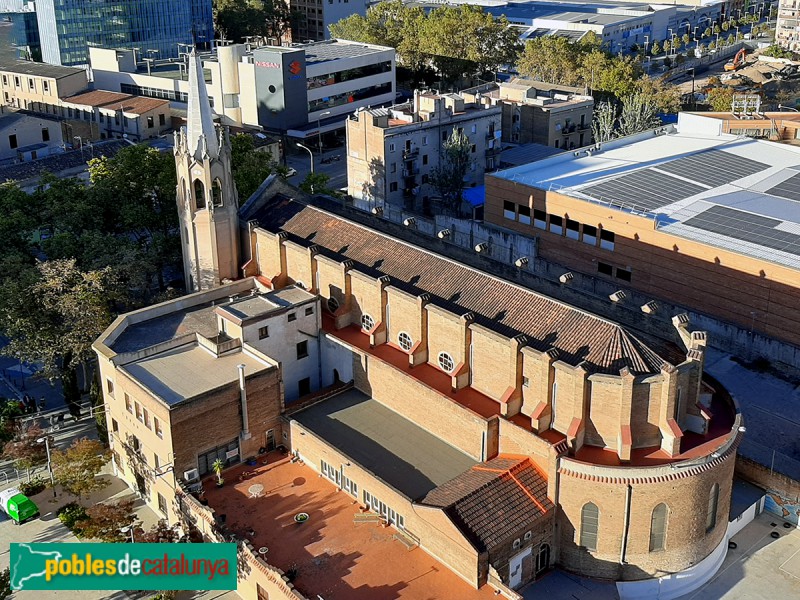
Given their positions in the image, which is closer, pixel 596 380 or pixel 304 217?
pixel 596 380

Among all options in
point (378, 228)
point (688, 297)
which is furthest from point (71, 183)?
point (688, 297)

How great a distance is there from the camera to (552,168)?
287 feet

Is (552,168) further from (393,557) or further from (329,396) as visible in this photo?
(393,557)

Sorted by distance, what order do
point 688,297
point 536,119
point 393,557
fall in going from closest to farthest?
point 393,557
point 688,297
point 536,119

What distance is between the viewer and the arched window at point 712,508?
149ft

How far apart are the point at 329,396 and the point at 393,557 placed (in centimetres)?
1317

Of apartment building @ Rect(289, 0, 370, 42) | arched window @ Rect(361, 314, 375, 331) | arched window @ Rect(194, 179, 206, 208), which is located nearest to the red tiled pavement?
arched window @ Rect(361, 314, 375, 331)

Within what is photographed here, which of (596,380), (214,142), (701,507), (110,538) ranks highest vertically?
(214,142)

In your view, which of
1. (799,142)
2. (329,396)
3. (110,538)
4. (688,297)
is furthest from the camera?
(799,142)

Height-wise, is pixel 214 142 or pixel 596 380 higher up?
pixel 214 142

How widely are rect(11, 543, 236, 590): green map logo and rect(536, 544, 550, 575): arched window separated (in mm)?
15148

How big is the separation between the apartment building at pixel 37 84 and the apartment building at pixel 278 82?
7689mm

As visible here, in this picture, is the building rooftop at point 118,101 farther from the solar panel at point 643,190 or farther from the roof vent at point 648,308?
the roof vent at point 648,308

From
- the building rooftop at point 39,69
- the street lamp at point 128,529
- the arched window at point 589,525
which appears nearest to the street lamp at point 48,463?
the street lamp at point 128,529
